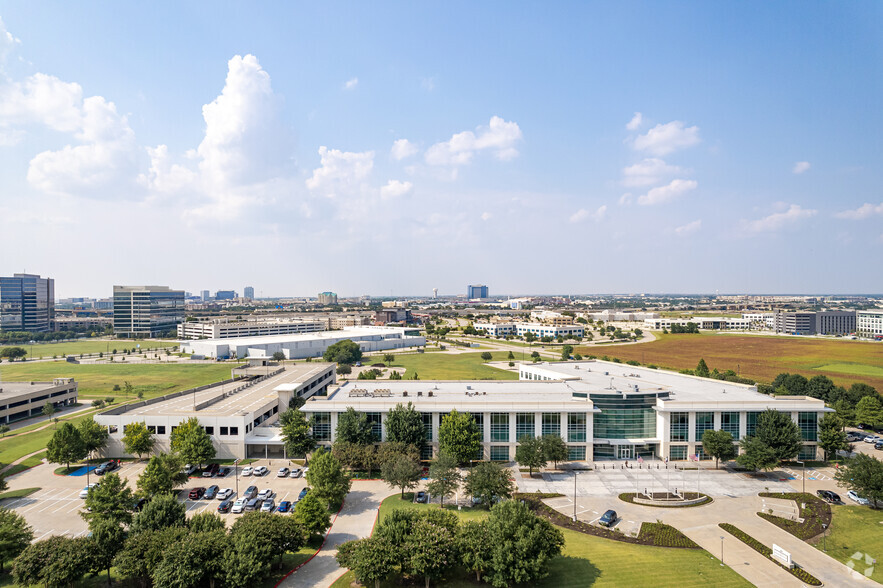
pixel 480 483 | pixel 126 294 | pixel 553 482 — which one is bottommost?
pixel 553 482

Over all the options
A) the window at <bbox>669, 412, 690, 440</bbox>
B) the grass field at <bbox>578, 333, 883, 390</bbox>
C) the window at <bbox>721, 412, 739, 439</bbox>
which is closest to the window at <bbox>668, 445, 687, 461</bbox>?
the window at <bbox>669, 412, 690, 440</bbox>

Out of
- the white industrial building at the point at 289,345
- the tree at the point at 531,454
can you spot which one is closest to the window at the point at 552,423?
the tree at the point at 531,454

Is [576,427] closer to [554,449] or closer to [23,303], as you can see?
[554,449]

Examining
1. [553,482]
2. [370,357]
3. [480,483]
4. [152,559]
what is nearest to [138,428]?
[152,559]

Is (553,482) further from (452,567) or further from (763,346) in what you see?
(763,346)

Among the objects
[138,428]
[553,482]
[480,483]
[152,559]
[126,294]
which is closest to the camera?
[152,559]

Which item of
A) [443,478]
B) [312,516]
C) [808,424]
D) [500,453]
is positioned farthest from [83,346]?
[808,424]
